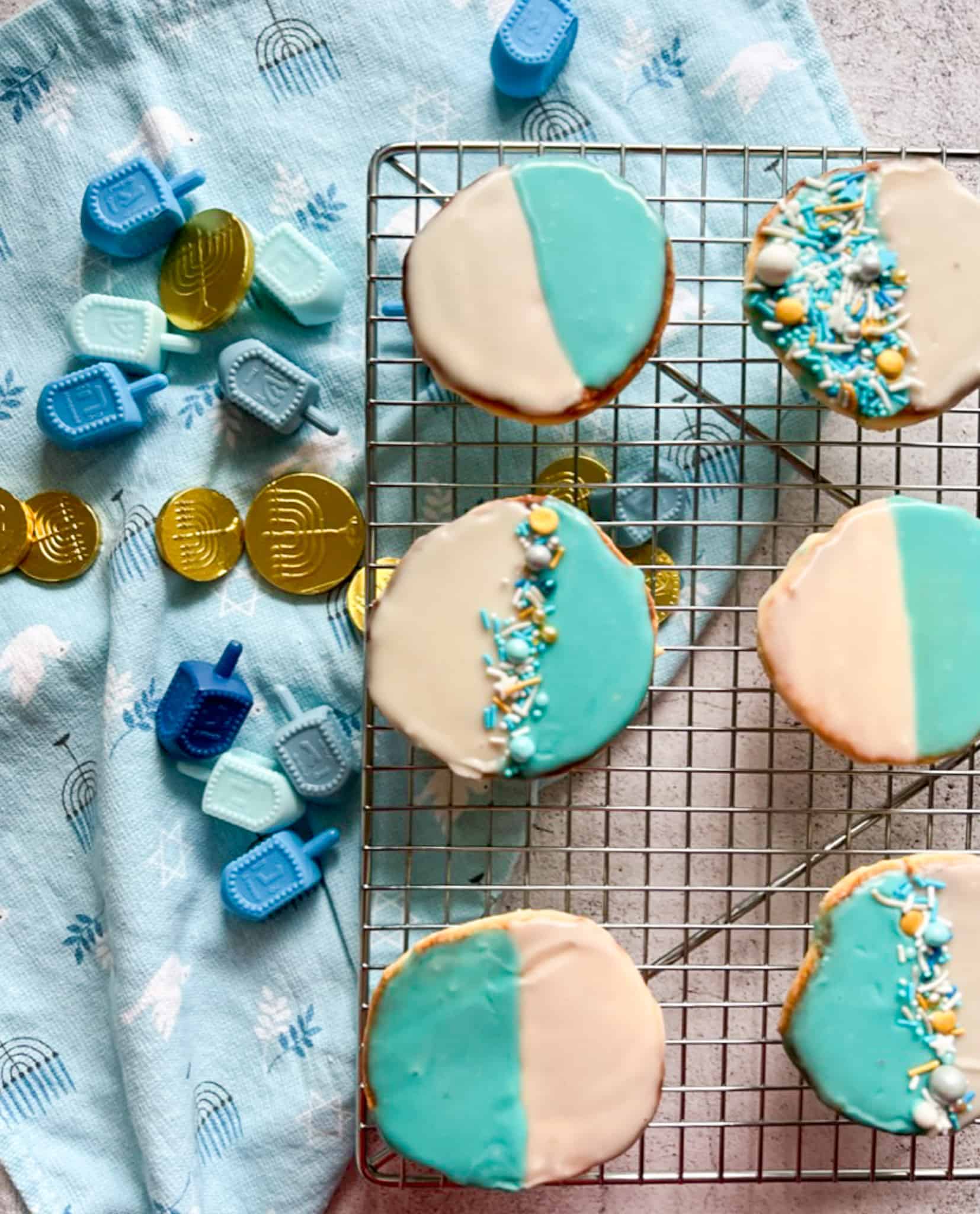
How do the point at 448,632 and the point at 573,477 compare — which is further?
the point at 573,477

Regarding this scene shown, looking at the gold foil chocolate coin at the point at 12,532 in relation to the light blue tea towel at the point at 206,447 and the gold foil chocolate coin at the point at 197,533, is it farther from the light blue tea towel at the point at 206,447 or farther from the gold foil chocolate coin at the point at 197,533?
the gold foil chocolate coin at the point at 197,533

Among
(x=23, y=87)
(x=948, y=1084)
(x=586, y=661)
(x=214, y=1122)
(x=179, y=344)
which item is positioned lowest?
(x=214, y=1122)

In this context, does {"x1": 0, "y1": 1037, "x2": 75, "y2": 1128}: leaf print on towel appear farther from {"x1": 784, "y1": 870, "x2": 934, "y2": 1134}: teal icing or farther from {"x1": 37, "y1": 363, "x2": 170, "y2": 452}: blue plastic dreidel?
{"x1": 784, "y1": 870, "x2": 934, "y2": 1134}: teal icing

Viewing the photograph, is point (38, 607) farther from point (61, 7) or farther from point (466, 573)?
point (61, 7)

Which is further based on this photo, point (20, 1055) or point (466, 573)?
point (20, 1055)

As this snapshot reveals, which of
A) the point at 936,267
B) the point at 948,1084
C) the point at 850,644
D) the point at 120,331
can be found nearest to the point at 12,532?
the point at 120,331

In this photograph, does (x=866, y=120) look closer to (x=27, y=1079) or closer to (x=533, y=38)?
(x=533, y=38)

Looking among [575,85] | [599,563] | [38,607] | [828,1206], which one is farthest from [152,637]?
[828,1206]
